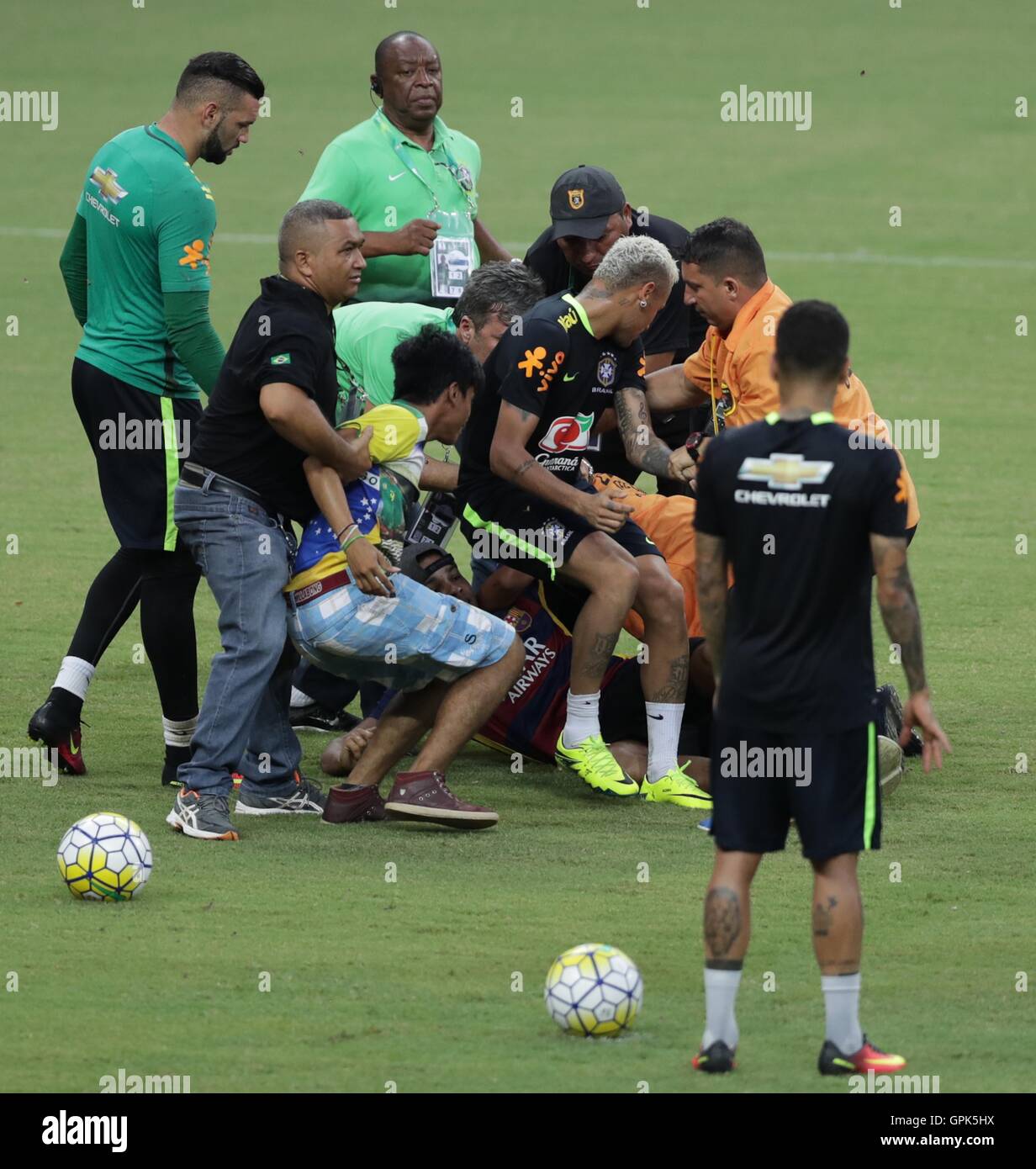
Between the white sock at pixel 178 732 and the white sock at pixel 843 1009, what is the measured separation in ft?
12.4

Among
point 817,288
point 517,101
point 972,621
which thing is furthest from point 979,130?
point 972,621

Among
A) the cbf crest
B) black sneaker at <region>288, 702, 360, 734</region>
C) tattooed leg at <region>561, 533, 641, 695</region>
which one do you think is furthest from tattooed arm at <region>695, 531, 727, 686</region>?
black sneaker at <region>288, 702, 360, 734</region>

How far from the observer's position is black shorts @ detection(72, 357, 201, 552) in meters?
8.24

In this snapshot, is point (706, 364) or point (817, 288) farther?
point (817, 288)

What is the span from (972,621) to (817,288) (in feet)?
44.9

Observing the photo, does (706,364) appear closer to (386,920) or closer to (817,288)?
(386,920)

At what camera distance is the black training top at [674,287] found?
10.7 metres

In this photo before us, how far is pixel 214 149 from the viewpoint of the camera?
841 centimetres

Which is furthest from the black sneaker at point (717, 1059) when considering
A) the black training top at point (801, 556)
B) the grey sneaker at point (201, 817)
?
the grey sneaker at point (201, 817)

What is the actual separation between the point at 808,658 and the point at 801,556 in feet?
0.87

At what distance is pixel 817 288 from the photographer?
81.7ft

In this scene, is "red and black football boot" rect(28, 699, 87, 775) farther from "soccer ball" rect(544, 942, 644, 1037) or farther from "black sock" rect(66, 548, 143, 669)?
"soccer ball" rect(544, 942, 644, 1037)

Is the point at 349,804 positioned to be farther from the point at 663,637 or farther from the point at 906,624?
the point at 906,624

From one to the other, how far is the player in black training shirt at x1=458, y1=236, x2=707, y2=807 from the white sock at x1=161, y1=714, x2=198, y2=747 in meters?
1.43
